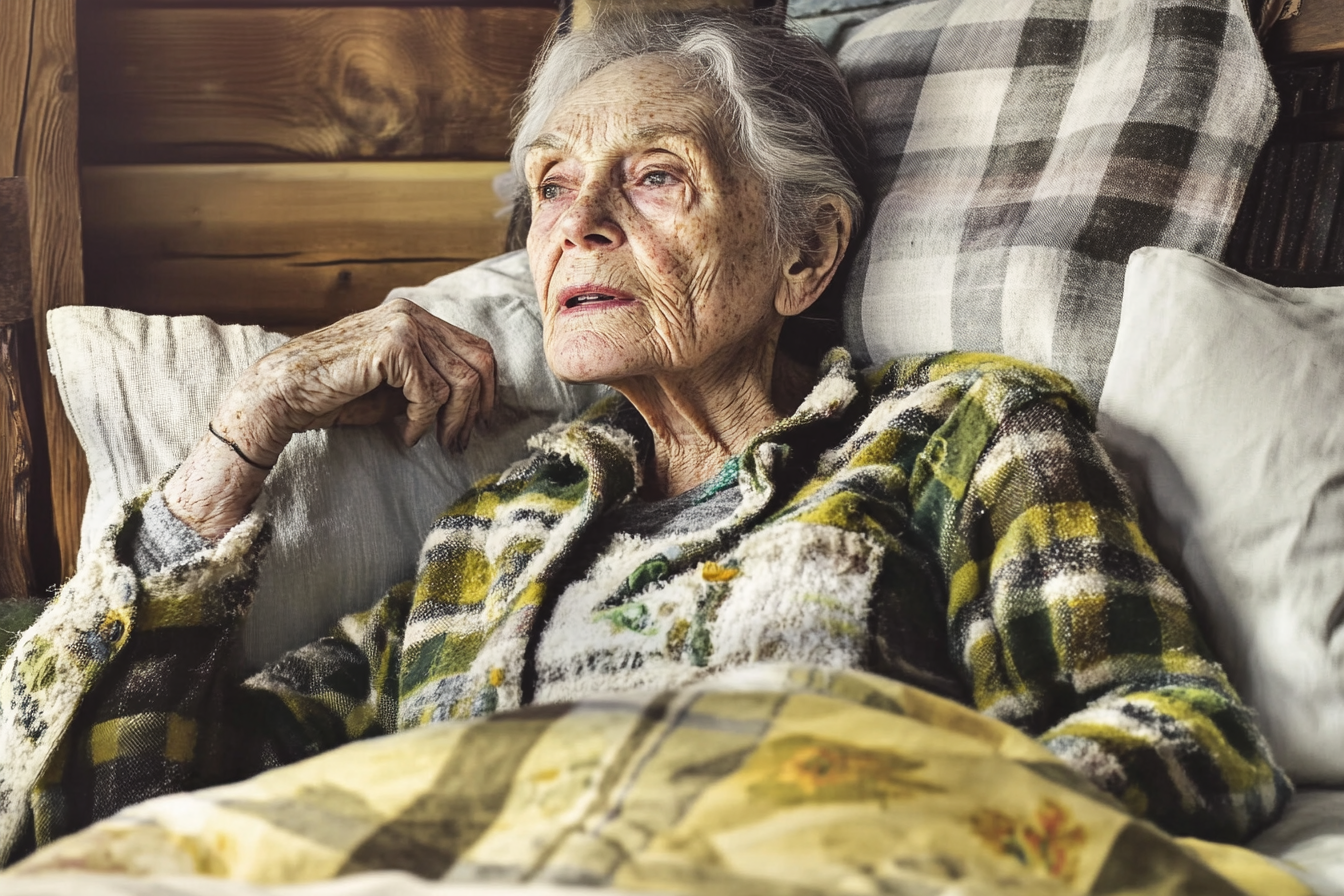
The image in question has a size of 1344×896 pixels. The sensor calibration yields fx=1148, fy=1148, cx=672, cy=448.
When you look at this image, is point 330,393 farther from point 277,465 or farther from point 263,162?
point 263,162

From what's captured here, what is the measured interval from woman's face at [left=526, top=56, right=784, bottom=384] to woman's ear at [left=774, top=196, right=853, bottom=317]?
3 centimetres

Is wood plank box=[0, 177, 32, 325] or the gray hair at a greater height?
the gray hair

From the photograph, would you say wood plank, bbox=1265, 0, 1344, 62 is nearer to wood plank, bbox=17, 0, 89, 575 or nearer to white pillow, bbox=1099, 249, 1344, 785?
white pillow, bbox=1099, 249, 1344, 785

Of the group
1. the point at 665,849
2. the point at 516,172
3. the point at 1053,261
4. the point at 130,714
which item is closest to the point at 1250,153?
the point at 1053,261

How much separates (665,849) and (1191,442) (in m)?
0.78

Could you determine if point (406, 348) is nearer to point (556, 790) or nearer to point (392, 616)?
point (392, 616)

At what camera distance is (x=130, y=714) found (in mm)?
1283

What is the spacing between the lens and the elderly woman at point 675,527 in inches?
42.4

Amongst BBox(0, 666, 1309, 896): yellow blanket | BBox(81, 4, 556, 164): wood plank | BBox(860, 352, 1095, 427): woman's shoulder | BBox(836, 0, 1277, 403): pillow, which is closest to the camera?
BBox(0, 666, 1309, 896): yellow blanket

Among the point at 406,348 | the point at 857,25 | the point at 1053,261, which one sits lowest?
the point at 406,348

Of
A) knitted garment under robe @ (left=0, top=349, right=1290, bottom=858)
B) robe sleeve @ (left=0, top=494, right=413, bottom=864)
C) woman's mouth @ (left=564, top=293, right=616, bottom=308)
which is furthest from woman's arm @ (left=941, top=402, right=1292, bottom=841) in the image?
robe sleeve @ (left=0, top=494, right=413, bottom=864)

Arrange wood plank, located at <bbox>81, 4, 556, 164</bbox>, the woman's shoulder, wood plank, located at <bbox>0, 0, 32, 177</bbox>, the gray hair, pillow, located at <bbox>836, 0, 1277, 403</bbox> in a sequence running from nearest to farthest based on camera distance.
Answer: the woman's shoulder < pillow, located at <bbox>836, 0, 1277, 403</bbox> < the gray hair < wood plank, located at <bbox>0, 0, 32, 177</bbox> < wood plank, located at <bbox>81, 4, 556, 164</bbox>

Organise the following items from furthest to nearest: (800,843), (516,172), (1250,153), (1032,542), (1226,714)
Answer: (516,172) < (1250,153) < (1032,542) < (1226,714) < (800,843)

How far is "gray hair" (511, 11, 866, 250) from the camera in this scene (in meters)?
1.46
